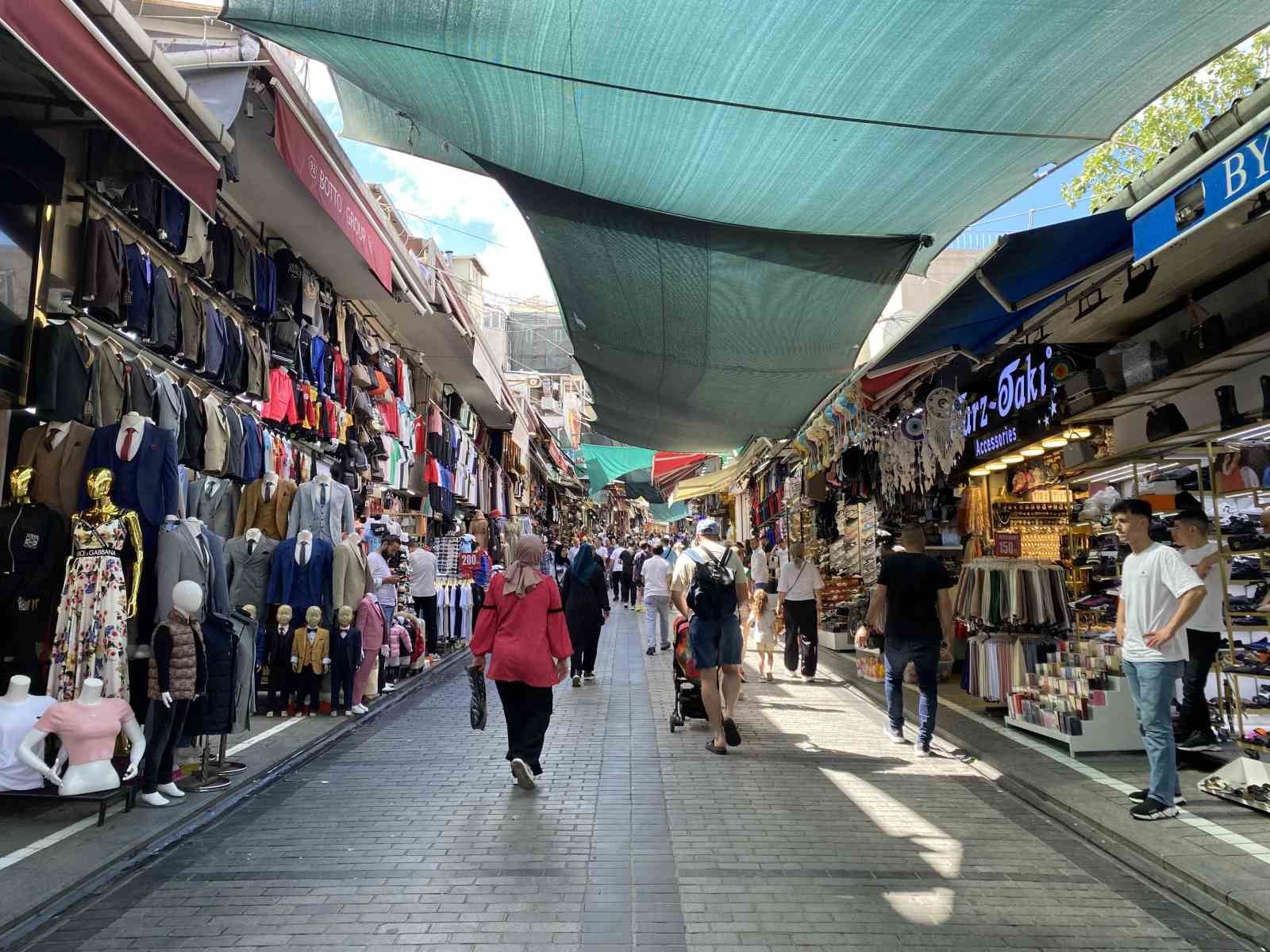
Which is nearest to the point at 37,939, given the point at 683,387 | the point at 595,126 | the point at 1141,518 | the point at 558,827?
the point at 558,827

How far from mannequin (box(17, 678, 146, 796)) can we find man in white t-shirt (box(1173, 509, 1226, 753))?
7.16 m

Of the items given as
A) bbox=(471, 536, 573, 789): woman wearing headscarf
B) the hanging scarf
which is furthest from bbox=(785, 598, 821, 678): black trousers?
bbox=(471, 536, 573, 789): woman wearing headscarf

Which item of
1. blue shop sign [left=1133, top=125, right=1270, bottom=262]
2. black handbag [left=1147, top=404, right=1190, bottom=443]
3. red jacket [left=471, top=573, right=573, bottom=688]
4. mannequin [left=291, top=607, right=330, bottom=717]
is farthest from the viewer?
mannequin [left=291, top=607, right=330, bottom=717]

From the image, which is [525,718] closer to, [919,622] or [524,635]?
[524,635]

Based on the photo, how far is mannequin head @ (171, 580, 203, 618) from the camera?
508 cm

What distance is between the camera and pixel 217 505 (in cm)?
804

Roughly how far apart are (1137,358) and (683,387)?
5.24 meters

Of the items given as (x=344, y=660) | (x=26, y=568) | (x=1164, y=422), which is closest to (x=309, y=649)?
(x=344, y=660)

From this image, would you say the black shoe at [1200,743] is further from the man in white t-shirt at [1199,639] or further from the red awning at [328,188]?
the red awning at [328,188]

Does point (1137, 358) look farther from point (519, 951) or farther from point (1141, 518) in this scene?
point (519, 951)

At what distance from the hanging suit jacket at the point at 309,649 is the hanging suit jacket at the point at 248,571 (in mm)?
448

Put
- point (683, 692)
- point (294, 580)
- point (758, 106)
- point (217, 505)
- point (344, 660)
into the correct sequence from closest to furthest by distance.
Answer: point (758, 106) < point (683, 692) < point (294, 580) < point (344, 660) < point (217, 505)

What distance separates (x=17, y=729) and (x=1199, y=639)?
783 centimetres

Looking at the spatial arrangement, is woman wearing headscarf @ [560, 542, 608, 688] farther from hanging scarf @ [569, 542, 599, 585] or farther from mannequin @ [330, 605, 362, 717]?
mannequin @ [330, 605, 362, 717]
